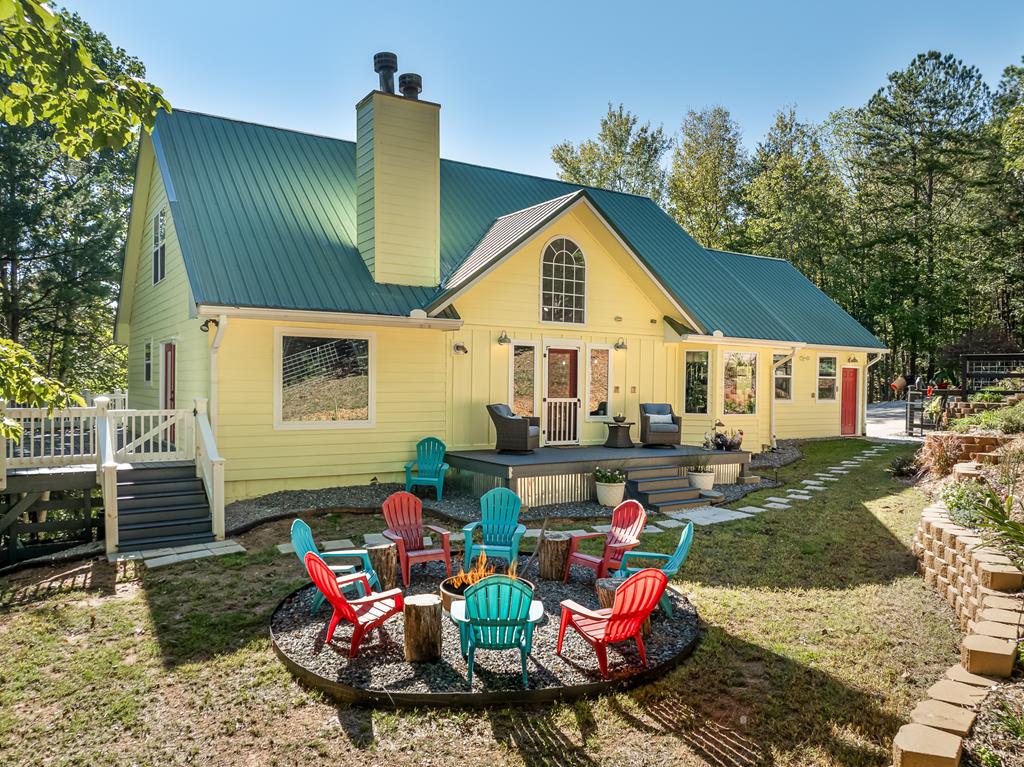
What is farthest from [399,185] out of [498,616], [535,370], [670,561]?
[498,616]

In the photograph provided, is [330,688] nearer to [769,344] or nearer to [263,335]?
[263,335]

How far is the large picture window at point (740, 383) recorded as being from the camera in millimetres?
14828

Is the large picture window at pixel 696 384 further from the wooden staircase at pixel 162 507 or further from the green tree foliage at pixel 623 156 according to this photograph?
the green tree foliage at pixel 623 156

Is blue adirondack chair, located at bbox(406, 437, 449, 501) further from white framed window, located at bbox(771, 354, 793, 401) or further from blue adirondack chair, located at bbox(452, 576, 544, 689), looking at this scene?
white framed window, located at bbox(771, 354, 793, 401)

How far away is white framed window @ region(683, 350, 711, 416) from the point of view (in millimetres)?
14195

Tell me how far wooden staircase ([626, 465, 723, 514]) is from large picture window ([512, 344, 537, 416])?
2.38 m

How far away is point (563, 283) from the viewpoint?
40.3 feet

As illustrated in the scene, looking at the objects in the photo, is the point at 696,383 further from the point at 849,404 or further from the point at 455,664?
the point at 455,664

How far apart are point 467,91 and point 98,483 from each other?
15763 millimetres

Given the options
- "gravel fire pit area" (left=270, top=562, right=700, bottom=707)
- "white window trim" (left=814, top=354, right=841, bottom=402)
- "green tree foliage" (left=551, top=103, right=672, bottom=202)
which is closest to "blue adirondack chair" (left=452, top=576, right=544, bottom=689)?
"gravel fire pit area" (left=270, top=562, right=700, bottom=707)

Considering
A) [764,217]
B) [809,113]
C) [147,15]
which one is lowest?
[147,15]

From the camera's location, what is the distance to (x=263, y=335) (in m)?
9.79

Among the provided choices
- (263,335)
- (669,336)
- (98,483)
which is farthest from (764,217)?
(98,483)

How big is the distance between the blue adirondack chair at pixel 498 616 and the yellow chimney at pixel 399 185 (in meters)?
7.79
